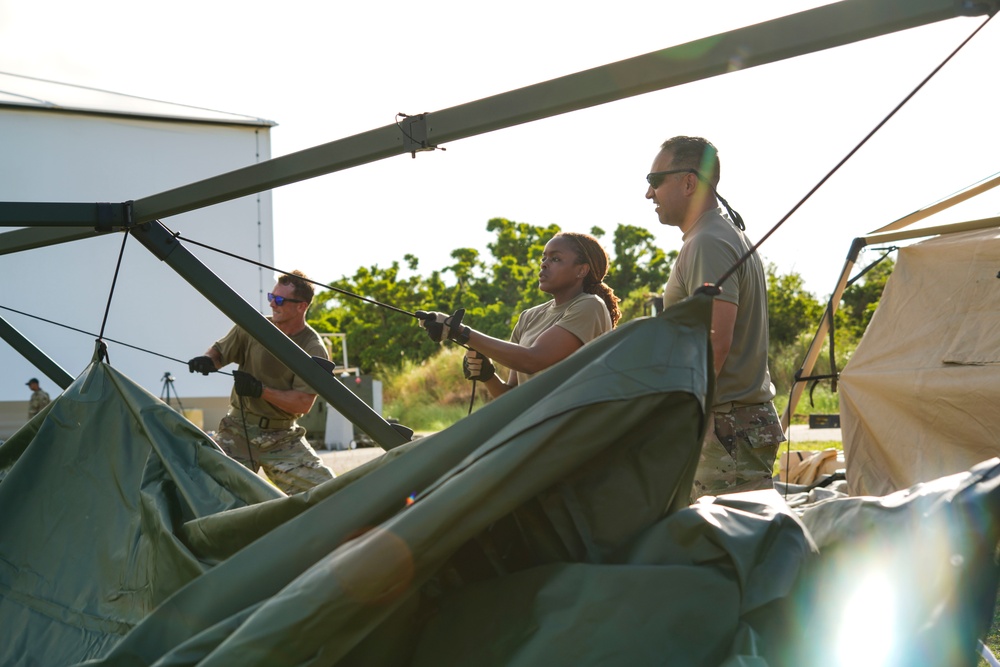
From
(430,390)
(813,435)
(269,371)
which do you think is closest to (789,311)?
(430,390)

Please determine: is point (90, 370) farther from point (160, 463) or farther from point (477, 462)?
point (477, 462)

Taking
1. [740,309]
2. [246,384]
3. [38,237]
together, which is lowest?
[246,384]

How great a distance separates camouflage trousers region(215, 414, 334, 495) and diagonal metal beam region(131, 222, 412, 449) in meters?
1.45

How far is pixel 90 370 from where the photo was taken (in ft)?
10.1

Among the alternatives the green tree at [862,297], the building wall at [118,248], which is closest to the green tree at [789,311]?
the green tree at [862,297]

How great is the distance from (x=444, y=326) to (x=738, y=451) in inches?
43.7

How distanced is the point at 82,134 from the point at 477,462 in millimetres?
13550

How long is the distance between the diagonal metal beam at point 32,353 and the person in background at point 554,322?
80.6 inches

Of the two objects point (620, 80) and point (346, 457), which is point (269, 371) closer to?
point (620, 80)

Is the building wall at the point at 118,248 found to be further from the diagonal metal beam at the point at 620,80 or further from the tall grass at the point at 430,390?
the diagonal metal beam at the point at 620,80

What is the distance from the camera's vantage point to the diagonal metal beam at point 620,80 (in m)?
1.79

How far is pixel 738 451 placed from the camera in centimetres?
315

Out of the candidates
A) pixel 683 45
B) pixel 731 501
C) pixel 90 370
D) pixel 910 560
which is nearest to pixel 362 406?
pixel 90 370

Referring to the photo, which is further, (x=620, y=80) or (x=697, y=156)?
(x=697, y=156)
